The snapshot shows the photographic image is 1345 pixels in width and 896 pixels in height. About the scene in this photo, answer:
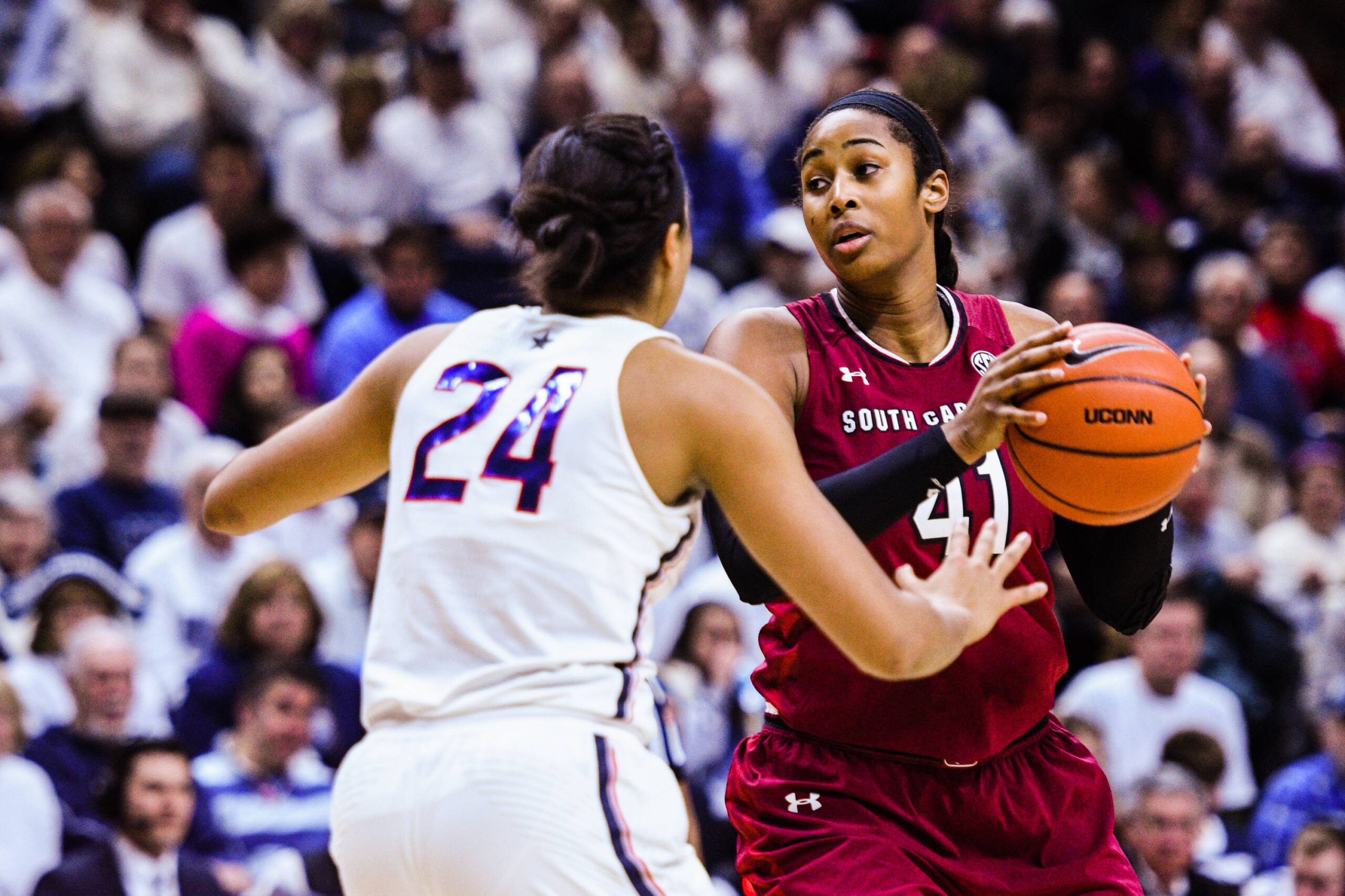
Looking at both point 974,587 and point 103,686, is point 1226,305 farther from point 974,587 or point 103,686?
point 974,587

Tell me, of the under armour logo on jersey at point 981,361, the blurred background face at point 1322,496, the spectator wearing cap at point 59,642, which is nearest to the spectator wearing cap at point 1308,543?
the blurred background face at point 1322,496

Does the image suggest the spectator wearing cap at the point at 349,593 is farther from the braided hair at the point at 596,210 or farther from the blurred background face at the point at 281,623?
Result: the braided hair at the point at 596,210

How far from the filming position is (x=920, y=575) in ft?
10.4

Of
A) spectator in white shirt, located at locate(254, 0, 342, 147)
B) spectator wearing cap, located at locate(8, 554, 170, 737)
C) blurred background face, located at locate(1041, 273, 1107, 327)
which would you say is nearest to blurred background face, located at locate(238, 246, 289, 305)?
spectator in white shirt, located at locate(254, 0, 342, 147)

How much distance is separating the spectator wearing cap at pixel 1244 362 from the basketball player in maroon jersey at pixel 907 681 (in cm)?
621

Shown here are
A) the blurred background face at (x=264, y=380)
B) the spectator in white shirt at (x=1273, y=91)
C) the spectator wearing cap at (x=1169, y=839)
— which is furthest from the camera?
the spectator in white shirt at (x=1273, y=91)

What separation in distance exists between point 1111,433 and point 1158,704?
15.0 feet

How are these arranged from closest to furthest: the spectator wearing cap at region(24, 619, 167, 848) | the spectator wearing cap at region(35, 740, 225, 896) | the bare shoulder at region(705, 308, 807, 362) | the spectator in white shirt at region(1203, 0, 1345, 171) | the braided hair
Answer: the braided hair, the bare shoulder at region(705, 308, 807, 362), the spectator wearing cap at region(35, 740, 225, 896), the spectator wearing cap at region(24, 619, 167, 848), the spectator in white shirt at region(1203, 0, 1345, 171)

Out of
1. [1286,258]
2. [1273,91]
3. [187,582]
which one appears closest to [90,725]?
[187,582]

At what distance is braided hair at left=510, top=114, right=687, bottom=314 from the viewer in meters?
2.61

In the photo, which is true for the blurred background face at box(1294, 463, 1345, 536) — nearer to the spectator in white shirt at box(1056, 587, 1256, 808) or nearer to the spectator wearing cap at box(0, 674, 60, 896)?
the spectator in white shirt at box(1056, 587, 1256, 808)

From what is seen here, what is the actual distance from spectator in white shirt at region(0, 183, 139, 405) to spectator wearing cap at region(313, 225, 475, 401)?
1.07m

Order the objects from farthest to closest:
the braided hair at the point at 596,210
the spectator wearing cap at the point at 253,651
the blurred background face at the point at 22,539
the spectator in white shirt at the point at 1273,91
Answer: the spectator in white shirt at the point at 1273,91
the blurred background face at the point at 22,539
the spectator wearing cap at the point at 253,651
the braided hair at the point at 596,210

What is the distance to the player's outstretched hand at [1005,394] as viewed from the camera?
9.32 feet
